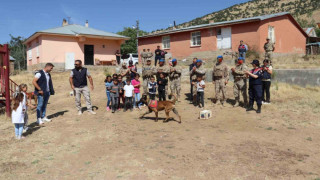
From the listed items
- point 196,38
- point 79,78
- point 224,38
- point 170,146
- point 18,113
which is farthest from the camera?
point 196,38

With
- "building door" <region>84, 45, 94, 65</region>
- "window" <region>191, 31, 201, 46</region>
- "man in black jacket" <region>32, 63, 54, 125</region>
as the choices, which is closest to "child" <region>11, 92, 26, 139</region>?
"man in black jacket" <region>32, 63, 54, 125</region>

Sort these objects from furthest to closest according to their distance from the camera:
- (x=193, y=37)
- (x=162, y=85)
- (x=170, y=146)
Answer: (x=193, y=37) → (x=162, y=85) → (x=170, y=146)

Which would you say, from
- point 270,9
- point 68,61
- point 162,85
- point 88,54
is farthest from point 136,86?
point 270,9

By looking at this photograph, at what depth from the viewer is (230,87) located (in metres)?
12.5

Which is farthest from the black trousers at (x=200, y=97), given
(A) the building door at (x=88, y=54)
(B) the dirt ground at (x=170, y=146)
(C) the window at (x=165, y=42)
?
(A) the building door at (x=88, y=54)

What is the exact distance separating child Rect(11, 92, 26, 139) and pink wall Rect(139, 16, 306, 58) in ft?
53.3

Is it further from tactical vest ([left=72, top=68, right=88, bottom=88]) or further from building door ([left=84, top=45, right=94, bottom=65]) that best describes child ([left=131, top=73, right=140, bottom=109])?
building door ([left=84, top=45, right=94, bottom=65])

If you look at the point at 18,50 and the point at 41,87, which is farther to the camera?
the point at 18,50

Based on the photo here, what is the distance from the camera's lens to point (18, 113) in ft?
19.7

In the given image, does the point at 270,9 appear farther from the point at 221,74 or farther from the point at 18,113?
the point at 18,113

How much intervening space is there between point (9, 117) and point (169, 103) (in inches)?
A: 221

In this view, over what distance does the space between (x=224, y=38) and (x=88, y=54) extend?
39.3 ft

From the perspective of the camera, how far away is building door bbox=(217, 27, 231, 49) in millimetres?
19766

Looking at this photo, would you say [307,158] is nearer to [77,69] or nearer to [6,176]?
[6,176]
